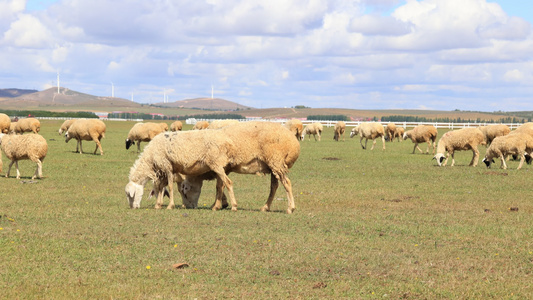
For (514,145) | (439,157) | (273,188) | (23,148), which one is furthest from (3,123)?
(514,145)

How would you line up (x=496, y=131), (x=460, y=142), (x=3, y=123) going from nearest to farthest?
1. (x=460, y=142)
2. (x=496, y=131)
3. (x=3, y=123)

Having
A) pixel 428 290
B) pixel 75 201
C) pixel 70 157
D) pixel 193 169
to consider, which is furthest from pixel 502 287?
pixel 70 157

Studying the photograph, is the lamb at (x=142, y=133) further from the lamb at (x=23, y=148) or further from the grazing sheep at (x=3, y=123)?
the lamb at (x=23, y=148)

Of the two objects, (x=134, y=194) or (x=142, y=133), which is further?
(x=142, y=133)

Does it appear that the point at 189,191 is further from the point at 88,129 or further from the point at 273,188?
the point at 88,129

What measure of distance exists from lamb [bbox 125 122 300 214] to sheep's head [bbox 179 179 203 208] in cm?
37

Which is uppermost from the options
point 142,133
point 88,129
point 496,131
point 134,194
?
point 496,131

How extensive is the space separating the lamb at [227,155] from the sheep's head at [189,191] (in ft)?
1.20

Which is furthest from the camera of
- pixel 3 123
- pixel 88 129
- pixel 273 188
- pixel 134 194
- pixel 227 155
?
pixel 3 123

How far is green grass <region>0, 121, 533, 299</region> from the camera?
28.8 feet

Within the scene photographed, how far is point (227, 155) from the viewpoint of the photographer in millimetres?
15398

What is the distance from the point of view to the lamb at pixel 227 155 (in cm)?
1526

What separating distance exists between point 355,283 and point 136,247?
13.6ft

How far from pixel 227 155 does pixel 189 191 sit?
1660 mm
